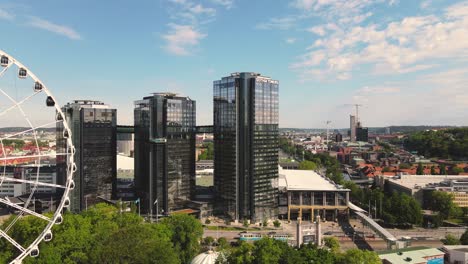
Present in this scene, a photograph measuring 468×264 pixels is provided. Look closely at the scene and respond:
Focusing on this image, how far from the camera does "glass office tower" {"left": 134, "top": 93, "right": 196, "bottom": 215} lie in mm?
87750

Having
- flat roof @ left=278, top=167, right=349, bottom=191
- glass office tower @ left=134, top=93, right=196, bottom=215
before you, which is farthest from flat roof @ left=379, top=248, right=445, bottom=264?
glass office tower @ left=134, top=93, right=196, bottom=215

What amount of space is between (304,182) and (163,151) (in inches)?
1654

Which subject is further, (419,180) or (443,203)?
(419,180)

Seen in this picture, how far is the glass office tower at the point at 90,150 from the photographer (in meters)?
87.4

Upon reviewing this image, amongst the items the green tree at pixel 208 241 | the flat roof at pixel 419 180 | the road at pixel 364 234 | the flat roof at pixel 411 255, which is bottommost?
the road at pixel 364 234

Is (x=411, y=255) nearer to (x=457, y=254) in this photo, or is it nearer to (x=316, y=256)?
(x=457, y=254)

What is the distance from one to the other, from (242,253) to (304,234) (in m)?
27.6

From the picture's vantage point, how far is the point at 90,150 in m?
89.5

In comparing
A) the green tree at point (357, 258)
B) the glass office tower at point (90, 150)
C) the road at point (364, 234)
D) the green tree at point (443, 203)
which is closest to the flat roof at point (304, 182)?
the road at point (364, 234)

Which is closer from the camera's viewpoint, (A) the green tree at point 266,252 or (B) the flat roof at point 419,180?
(A) the green tree at point 266,252

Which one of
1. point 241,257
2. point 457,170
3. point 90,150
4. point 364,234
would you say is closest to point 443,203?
point 364,234

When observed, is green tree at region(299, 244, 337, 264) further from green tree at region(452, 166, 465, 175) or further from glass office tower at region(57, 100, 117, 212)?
green tree at region(452, 166, 465, 175)

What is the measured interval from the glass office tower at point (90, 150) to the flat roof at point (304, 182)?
45.4 m

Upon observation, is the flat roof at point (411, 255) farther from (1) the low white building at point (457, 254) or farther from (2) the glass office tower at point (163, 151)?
(2) the glass office tower at point (163, 151)
